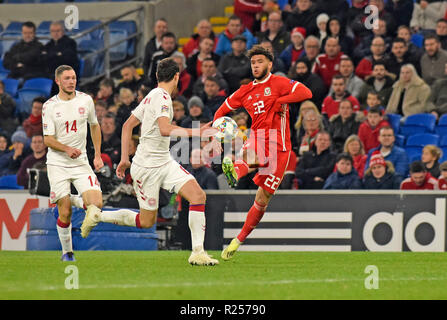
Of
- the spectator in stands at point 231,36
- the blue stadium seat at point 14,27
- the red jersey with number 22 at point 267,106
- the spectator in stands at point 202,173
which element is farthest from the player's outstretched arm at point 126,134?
the blue stadium seat at point 14,27

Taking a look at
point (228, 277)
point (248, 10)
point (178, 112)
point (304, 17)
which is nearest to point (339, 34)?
point (304, 17)

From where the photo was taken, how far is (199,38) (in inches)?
797

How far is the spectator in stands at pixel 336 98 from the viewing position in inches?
666

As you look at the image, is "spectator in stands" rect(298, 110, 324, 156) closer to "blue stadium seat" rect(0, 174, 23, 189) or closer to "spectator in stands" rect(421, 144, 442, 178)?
"spectator in stands" rect(421, 144, 442, 178)

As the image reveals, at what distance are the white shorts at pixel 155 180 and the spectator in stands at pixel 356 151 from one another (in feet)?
20.6

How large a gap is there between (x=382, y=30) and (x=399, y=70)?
38.3 inches

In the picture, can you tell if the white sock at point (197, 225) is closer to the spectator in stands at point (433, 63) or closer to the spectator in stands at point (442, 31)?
the spectator in stands at point (433, 63)

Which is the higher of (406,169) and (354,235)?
(406,169)

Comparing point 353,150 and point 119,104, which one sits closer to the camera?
point 353,150

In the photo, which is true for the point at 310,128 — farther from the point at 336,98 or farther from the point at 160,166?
the point at 160,166
